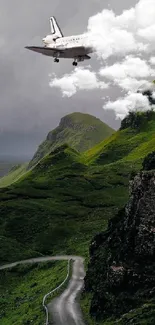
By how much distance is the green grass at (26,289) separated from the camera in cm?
8331

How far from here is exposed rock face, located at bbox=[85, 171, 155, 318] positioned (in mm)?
71438

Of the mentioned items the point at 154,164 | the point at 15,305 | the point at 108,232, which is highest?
the point at 154,164

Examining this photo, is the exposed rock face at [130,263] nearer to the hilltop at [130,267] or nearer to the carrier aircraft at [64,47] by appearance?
the hilltop at [130,267]

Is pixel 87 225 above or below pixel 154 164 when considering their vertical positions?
below

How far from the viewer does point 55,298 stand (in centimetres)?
8738

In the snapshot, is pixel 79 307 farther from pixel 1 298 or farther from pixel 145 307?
pixel 1 298

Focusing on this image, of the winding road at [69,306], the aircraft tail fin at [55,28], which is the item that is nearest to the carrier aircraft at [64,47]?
the aircraft tail fin at [55,28]

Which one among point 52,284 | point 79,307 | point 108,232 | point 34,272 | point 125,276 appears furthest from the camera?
point 34,272

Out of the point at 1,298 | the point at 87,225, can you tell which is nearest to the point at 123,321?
the point at 1,298

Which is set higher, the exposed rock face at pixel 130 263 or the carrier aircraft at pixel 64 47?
the carrier aircraft at pixel 64 47

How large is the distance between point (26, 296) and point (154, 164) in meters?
42.9

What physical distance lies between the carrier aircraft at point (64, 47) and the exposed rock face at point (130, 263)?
929 inches

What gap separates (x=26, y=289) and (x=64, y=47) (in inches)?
2566

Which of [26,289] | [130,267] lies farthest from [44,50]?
[26,289]
